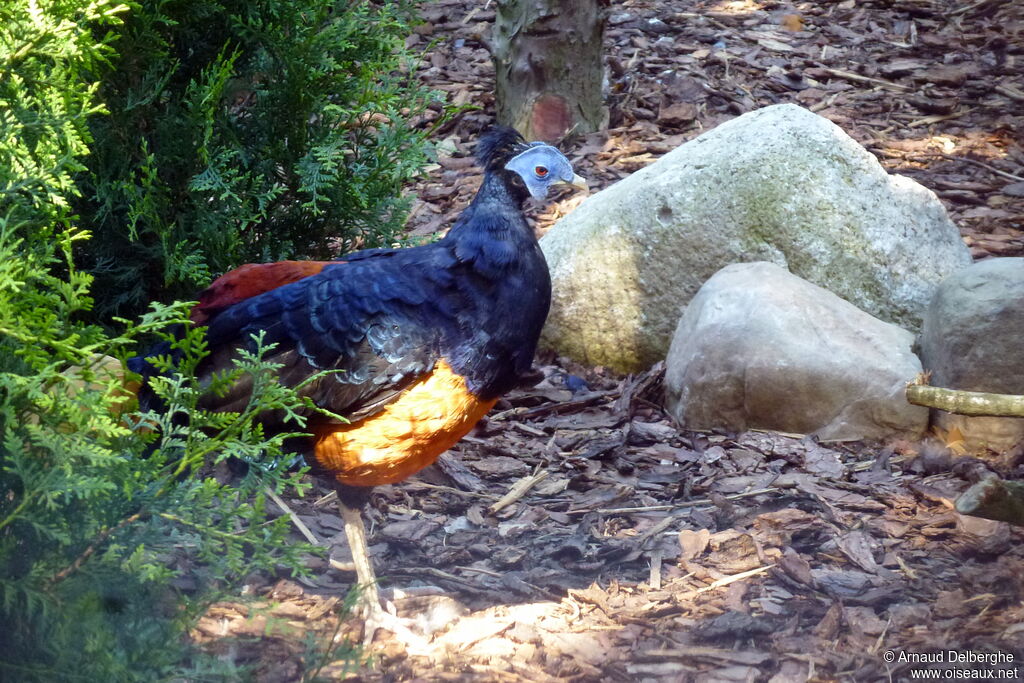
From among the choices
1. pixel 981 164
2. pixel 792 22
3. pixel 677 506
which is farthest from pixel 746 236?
pixel 792 22

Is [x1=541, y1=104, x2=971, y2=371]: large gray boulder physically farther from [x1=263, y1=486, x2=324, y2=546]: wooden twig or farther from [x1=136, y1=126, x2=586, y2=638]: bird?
[x1=263, y1=486, x2=324, y2=546]: wooden twig

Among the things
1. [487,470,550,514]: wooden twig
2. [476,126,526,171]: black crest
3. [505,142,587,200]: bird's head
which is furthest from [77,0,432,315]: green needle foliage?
[487,470,550,514]: wooden twig

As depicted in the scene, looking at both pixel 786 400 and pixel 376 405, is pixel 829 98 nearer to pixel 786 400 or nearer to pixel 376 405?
pixel 786 400

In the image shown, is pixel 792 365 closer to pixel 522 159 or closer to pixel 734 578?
pixel 734 578

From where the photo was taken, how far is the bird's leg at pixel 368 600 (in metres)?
3.23

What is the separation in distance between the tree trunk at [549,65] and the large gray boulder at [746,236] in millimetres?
1642

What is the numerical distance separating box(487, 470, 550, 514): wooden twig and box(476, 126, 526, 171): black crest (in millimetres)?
1335

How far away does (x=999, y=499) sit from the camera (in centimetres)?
286

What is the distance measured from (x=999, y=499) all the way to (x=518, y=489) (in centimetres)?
188

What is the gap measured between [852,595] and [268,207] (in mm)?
2563

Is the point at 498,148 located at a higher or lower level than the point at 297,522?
higher

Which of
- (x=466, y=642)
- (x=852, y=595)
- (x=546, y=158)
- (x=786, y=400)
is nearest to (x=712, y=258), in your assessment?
(x=786, y=400)

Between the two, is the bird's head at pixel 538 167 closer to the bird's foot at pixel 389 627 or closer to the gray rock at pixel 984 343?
the bird's foot at pixel 389 627

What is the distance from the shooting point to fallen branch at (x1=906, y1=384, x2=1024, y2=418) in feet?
10.2
